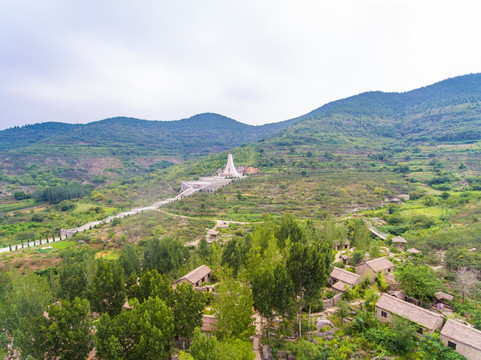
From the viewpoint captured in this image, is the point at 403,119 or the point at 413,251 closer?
the point at 413,251

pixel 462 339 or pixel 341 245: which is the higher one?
pixel 462 339

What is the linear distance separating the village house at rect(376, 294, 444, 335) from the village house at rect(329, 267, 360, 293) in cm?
372

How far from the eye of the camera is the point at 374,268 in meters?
22.9

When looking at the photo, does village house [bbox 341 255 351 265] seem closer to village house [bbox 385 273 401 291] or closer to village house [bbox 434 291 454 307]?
village house [bbox 385 273 401 291]

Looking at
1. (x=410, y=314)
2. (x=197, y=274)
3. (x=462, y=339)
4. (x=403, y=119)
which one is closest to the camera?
(x=462, y=339)

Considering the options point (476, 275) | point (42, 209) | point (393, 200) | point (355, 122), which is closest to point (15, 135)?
point (42, 209)

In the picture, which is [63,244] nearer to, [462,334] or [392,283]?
[392,283]

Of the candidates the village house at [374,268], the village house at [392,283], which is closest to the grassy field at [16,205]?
the village house at [374,268]

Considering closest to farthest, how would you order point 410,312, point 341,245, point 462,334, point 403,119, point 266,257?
point 462,334 → point 410,312 → point 266,257 → point 341,245 → point 403,119

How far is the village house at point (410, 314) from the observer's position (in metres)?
15.2

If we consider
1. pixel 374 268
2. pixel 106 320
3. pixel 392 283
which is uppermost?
pixel 106 320

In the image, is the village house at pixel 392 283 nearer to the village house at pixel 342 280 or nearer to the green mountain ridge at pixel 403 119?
the village house at pixel 342 280

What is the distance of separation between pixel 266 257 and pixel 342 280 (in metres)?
7.16

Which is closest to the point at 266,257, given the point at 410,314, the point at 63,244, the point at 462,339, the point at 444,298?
the point at 410,314
